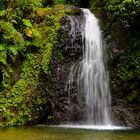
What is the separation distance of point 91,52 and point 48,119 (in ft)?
9.10

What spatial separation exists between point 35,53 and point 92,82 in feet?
8.10

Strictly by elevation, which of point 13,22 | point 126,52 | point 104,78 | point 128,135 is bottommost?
point 128,135

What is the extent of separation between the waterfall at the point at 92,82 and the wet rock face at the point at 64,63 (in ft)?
0.64

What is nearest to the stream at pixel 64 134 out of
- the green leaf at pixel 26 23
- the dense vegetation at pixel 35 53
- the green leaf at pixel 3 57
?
the dense vegetation at pixel 35 53

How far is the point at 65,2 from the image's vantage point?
18.5 m

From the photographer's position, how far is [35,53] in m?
13.7

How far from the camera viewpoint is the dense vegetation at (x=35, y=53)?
1236 centimetres

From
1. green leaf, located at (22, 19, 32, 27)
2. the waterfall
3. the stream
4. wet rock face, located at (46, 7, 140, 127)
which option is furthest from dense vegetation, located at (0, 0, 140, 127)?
the stream

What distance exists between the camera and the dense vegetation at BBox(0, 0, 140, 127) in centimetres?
1236

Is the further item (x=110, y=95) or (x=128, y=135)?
(x=110, y=95)

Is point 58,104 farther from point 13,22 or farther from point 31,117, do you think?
point 13,22

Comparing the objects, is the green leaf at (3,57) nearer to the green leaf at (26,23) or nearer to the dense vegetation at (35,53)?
the dense vegetation at (35,53)

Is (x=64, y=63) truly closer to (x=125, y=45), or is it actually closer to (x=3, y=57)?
(x=3, y=57)

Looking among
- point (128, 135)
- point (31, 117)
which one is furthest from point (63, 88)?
point (128, 135)
